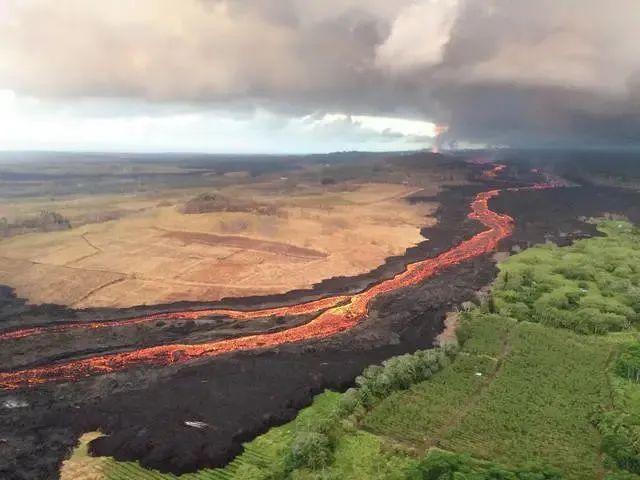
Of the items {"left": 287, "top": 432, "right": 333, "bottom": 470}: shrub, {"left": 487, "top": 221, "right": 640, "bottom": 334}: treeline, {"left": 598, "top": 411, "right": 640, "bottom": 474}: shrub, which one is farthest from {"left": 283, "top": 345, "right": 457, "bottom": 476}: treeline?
{"left": 487, "top": 221, "right": 640, "bottom": 334}: treeline

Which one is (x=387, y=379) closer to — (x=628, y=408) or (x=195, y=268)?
(x=628, y=408)

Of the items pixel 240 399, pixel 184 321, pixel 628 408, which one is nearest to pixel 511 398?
pixel 628 408

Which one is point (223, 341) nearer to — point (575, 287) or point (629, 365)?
point (629, 365)

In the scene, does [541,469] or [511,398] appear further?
[511,398]

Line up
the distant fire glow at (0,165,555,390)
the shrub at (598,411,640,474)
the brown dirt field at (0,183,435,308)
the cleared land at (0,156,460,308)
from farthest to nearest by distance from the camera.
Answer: the cleared land at (0,156,460,308), the brown dirt field at (0,183,435,308), the distant fire glow at (0,165,555,390), the shrub at (598,411,640,474)

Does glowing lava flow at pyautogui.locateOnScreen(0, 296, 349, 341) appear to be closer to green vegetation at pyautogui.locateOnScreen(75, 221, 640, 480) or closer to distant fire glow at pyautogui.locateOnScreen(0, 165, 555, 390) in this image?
distant fire glow at pyautogui.locateOnScreen(0, 165, 555, 390)
